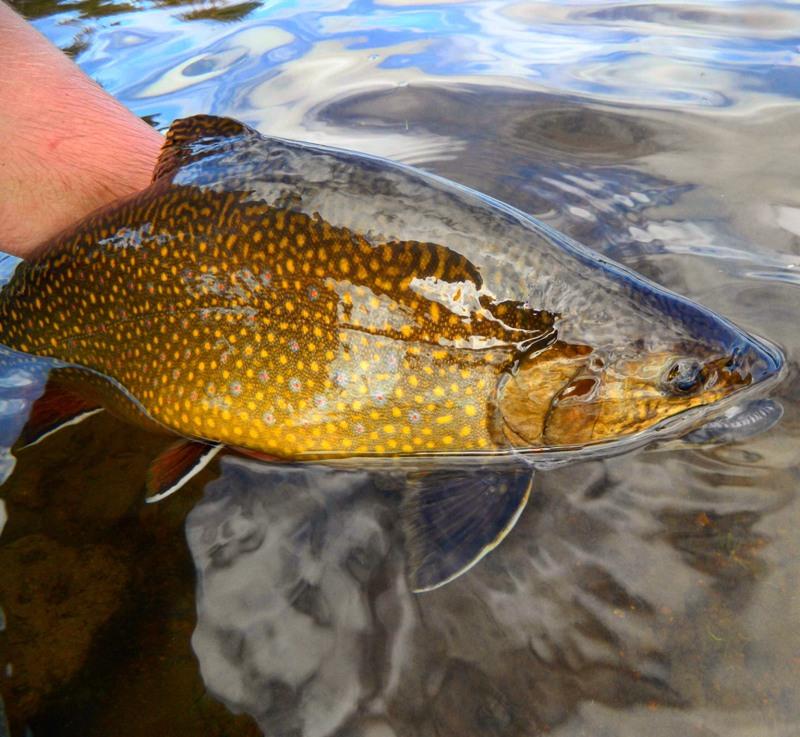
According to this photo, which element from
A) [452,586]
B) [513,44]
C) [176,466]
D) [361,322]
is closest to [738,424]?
[452,586]

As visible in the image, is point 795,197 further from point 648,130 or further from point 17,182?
point 17,182

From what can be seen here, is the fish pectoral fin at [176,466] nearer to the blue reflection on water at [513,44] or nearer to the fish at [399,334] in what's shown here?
the fish at [399,334]

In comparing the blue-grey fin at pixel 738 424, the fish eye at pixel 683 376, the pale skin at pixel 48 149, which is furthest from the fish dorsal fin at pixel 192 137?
the blue-grey fin at pixel 738 424

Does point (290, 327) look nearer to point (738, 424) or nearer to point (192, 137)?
point (192, 137)

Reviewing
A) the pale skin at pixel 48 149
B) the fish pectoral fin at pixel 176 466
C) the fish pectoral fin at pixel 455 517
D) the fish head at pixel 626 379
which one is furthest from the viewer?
the pale skin at pixel 48 149

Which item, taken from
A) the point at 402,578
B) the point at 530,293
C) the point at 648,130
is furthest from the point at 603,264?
the point at 648,130

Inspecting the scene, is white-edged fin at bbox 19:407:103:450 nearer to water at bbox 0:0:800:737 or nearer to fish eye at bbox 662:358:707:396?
water at bbox 0:0:800:737
